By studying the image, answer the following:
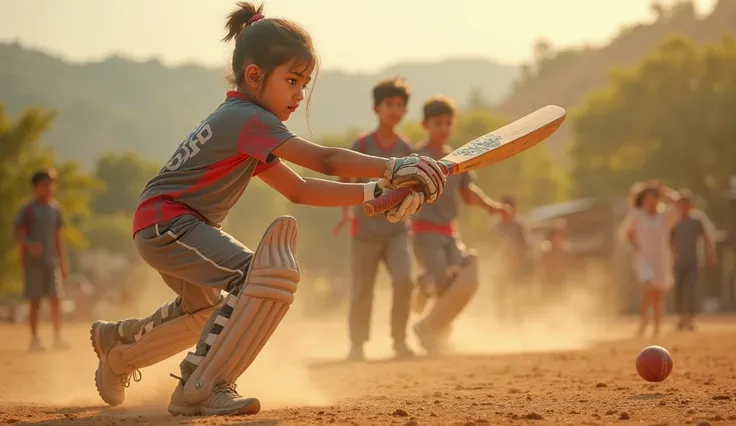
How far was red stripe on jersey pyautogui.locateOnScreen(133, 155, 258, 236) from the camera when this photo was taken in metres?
5.77

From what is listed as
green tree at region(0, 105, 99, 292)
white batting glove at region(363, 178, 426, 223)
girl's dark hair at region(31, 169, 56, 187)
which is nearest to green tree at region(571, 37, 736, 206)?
green tree at region(0, 105, 99, 292)

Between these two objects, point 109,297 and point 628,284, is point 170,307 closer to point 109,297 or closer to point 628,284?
point 628,284

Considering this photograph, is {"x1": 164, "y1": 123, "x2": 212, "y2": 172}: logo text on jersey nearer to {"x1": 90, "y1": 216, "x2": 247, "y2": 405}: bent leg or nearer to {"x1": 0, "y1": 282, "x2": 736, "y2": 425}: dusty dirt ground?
{"x1": 90, "y1": 216, "x2": 247, "y2": 405}: bent leg

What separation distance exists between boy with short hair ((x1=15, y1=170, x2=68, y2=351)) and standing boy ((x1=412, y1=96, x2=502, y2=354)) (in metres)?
4.51

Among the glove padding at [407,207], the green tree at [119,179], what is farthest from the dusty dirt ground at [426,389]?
the green tree at [119,179]

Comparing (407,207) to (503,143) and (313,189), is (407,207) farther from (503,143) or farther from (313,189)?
(503,143)

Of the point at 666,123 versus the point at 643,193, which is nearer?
the point at 643,193

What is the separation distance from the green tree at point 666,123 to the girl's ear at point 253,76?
170ft

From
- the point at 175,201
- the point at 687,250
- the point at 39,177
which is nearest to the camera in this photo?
the point at 175,201

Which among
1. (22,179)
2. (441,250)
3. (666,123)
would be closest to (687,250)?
(441,250)

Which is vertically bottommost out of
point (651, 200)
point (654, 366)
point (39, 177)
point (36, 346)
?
point (654, 366)

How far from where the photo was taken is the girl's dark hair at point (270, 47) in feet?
18.8

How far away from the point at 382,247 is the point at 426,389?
425 cm

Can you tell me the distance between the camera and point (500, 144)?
19.9 feet
